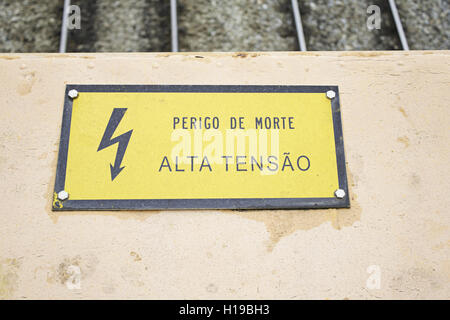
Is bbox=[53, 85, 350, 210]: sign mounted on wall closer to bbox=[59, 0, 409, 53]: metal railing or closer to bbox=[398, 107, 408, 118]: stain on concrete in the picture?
bbox=[398, 107, 408, 118]: stain on concrete

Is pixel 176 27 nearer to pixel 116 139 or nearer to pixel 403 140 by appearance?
pixel 116 139

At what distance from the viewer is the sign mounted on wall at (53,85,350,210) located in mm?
994

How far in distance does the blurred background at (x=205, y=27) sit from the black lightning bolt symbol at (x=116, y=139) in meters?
0.78

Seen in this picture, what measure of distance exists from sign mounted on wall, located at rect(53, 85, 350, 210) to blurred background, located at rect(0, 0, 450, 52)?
2.48 feet

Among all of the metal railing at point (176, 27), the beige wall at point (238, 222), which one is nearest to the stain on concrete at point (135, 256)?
the beige wall at point (238, 222)

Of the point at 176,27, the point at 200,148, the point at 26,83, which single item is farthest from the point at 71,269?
the point at 176,27

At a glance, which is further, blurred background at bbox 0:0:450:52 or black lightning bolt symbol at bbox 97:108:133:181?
blurred background at bbox 0:0:450:52

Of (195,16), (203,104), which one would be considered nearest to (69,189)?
(203,104)

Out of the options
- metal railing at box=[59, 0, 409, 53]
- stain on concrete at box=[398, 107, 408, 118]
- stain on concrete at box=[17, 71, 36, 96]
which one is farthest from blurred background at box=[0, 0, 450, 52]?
stain on concrete at box=[398, 107, 408, 118]

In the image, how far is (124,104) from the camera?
106cm

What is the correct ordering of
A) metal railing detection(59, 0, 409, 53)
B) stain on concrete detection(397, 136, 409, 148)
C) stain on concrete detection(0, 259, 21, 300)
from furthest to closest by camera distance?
metal railing detection(59, 0, 409, 53)
stain on concrete detection(397, 136, 409, 148)
stain on concrete detection(0, 259, 21, 300)

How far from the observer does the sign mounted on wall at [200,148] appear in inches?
39.1

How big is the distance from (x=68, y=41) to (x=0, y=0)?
500 millimetres

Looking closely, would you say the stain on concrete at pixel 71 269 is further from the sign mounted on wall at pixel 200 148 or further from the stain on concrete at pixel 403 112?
the stain on concrete at pixel 403 112
